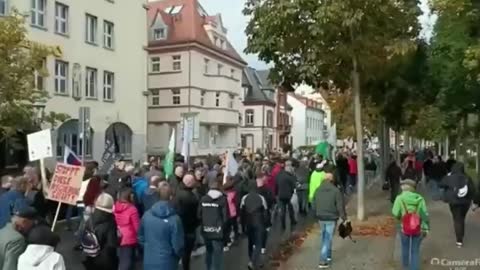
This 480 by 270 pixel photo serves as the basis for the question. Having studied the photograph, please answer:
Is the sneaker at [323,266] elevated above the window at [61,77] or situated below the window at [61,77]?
below

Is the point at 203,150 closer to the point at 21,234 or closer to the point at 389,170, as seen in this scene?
the point at 389,170

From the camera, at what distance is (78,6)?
35.6m

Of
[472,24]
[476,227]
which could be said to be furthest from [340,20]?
[476,227]

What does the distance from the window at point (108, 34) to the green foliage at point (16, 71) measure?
1820 centimetres

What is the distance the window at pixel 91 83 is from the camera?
36531 mm

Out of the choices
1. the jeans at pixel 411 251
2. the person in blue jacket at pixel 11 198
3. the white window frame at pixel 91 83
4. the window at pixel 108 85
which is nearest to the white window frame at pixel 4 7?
the white window frame at pixel 91 83

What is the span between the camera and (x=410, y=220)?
10922mm

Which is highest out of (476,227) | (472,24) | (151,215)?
(472,24)

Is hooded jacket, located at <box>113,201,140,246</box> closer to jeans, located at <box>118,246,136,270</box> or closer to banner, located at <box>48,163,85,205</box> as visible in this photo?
jeans, located at <box>118,246,136,270</box>

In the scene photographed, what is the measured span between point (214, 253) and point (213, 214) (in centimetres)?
68

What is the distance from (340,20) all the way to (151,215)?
8.87 metres

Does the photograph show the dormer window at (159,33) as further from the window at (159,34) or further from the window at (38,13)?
the window at (38,13)

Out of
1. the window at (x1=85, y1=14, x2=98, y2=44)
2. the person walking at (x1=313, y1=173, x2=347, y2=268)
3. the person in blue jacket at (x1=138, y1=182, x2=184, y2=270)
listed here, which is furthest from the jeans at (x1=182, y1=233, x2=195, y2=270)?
the window at (x1=85, y1=14, x2=98, y2=44)

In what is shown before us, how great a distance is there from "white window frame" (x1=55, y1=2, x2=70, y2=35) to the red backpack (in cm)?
2591
